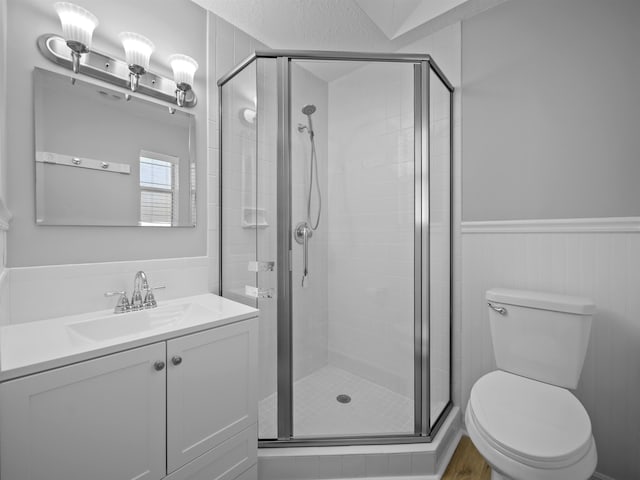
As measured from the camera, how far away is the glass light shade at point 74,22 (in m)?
1.15

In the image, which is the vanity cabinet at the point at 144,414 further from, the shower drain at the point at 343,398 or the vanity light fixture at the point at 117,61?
the vanity light fixture at the point at 117,61

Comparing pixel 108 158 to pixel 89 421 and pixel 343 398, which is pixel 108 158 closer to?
pixel 89 421

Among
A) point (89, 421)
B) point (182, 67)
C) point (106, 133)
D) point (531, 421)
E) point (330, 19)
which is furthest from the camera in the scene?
point (330, 19)

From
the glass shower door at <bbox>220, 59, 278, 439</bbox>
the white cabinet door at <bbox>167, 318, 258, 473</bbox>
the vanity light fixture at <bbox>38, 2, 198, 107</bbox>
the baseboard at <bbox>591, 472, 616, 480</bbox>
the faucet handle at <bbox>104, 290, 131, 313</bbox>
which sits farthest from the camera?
the glass shower door at <bbox>220, 59, 278, 439</bbox>

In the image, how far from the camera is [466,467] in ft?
5.05

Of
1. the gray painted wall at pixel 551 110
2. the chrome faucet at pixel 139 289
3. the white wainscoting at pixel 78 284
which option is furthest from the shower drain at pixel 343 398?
the gray painted wall at pixel 551 110

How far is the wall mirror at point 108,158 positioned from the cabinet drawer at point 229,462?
3.54ft

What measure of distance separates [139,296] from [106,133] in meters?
0.77

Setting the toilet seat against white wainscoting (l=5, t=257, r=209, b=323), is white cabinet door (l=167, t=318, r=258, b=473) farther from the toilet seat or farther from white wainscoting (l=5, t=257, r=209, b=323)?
the toilet seat

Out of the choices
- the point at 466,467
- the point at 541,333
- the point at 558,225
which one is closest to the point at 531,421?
the point at 541,333

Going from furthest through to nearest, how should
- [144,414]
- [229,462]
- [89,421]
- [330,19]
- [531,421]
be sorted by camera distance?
1. [330,19]
2. [229,462]
3. [531,421]
4. [144,414]
5. [89,421]

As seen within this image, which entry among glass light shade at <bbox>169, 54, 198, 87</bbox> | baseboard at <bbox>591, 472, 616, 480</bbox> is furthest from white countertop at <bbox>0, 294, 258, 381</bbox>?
baseboard at <bbox>591, 472, 616, 480</bbox>

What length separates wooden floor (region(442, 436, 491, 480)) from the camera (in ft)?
4.85

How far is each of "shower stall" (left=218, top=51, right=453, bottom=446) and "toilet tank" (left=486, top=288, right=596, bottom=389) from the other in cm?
34
